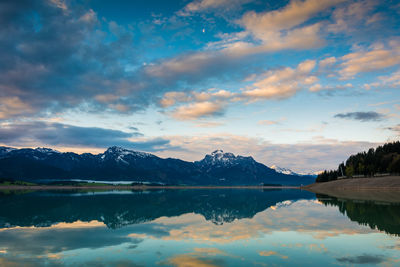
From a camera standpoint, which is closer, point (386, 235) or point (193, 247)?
point (193, 247)

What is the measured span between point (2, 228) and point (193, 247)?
2368 centimetres

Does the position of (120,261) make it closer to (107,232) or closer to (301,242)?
(107,232)

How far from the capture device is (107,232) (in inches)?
1209

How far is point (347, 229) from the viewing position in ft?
103

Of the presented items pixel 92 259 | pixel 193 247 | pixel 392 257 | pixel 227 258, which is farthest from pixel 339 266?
pixel 92 259

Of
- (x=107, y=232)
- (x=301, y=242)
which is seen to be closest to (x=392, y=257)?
(x=301, y=242)

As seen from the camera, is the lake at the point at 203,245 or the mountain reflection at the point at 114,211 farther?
the mountain reflection at the point at 114,211

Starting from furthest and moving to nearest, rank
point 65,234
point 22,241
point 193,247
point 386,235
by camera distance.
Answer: point 65,234 → point 386,235 → point 22,241 → point 193,247

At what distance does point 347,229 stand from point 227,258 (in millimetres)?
17856

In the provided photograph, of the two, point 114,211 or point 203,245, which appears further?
point 114,211

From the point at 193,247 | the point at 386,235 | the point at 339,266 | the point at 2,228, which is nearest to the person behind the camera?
the point at 339,266

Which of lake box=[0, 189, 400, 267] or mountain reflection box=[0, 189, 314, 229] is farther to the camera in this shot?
mountain reflection box=[0, 189, 314, 229]

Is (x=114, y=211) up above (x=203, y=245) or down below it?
below

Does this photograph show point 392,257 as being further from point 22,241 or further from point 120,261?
point 22,241
